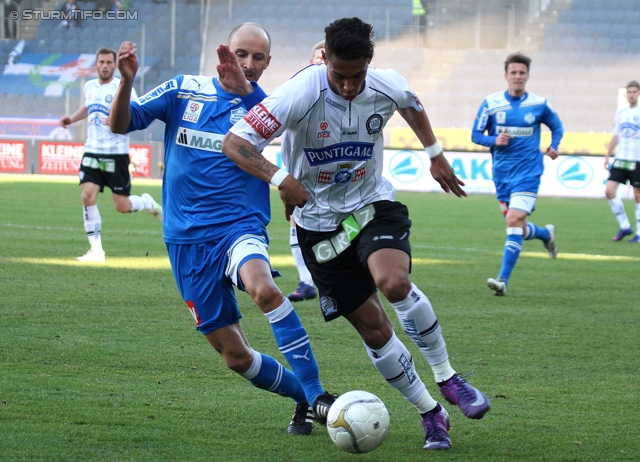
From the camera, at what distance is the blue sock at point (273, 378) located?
4.39 metres

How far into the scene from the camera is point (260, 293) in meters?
4.01

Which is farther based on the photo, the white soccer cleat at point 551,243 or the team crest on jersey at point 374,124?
the white soccer cleat at point 551,243

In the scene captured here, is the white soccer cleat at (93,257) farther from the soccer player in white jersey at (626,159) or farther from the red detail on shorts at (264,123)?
the soccer player in white jersey at (626,159)

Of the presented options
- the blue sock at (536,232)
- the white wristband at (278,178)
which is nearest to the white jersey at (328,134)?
the white wristband at (278,178)

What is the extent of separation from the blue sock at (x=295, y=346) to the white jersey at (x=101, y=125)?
7.27 meters

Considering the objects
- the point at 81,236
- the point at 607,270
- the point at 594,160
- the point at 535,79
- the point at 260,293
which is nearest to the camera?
the point at 260,293

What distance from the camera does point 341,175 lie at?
4.25 m

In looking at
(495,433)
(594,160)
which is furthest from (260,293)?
(594,160)

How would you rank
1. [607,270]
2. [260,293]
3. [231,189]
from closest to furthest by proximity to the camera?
[260,293] → [231,189] → [607,270]

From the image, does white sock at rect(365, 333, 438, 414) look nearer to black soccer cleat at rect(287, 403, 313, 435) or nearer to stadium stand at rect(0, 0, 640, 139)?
black soccer cleat at rect(287, 403, 313, 435)

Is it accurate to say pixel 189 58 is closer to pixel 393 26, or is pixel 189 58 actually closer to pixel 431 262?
pixel 393 26

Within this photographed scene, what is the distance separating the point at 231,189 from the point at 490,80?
102ft

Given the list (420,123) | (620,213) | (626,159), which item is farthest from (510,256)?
(626,159)

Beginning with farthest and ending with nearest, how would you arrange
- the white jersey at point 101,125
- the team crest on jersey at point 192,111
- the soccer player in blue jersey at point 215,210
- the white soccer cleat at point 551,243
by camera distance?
the white jersey at point 101,125 → the white soccer cleat at point 551,243 → the team crest on jersey at point 192,111 → the soccer player in blue jersey at point 215,210
